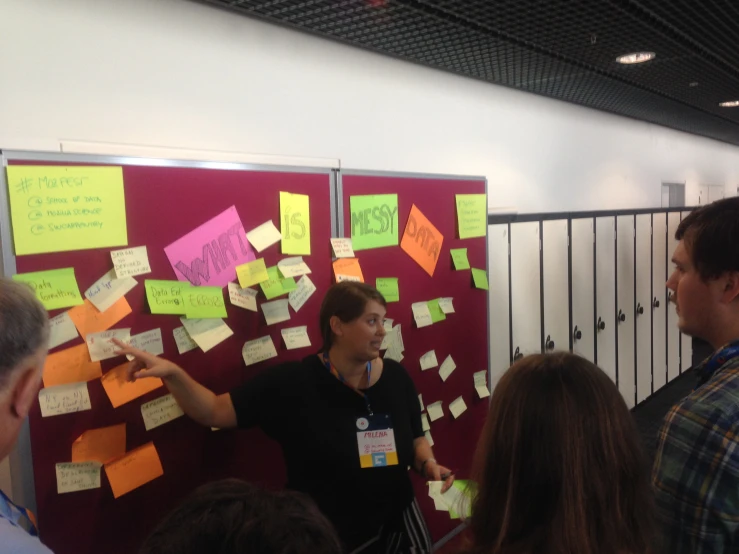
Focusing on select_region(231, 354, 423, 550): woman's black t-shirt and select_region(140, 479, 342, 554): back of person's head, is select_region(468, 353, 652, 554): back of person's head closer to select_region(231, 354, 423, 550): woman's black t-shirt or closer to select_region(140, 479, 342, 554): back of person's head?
select_region(140, 479, 342, 554): back of person's head

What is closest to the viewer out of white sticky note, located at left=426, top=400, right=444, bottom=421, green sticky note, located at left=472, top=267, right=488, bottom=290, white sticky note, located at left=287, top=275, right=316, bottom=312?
white sticky note, located at left=287, top=275, right=316, bottom=312

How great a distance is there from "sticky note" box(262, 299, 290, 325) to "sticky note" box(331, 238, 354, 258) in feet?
0.85

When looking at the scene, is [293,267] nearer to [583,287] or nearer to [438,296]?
[438,296]

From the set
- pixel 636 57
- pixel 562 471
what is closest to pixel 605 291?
pixel 636 57

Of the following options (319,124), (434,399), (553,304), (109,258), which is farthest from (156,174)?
(553,304)

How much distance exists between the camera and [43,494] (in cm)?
124

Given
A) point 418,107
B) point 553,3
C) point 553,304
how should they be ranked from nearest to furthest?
point 553,3
point 418,107
point 553,304

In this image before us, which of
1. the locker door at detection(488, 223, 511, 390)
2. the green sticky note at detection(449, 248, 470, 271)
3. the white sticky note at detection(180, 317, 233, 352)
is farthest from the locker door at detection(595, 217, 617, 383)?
the white sticky note at detection(180, 317, 233, 352)

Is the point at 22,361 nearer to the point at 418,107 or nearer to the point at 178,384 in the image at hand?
the point at 178,384

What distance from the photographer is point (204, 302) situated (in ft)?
4.98

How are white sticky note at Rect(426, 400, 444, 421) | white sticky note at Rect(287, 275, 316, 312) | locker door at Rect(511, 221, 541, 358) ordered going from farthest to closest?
locker door at Rect(511, 221, 541, 358), white sticky note at Rect(426, 400, 444, 421), white sticky note at Rect(287, 275, 316, 312)

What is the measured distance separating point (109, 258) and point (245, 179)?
17.8 inches

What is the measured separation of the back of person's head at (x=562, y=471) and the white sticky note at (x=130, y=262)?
97 cm

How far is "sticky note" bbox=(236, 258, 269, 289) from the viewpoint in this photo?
1604mm
